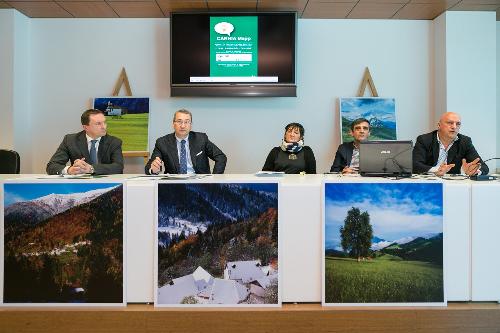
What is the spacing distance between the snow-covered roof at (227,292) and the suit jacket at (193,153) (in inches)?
78.3

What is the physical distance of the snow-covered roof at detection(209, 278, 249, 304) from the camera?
1.74 m

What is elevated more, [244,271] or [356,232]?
[356,232]

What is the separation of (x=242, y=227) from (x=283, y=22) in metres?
3.38

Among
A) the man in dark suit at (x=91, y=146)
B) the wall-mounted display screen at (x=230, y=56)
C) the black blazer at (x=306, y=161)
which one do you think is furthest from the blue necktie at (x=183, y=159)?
the wall-mounted display screen at (x=230, y=56)

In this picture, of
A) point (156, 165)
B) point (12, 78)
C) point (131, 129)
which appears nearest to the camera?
point (156, 165)

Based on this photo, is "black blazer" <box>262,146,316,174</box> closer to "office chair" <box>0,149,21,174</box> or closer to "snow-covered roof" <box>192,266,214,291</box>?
"snow-covered roof" <box>192,266,214,291</box>

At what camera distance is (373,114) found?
4777 millimetres

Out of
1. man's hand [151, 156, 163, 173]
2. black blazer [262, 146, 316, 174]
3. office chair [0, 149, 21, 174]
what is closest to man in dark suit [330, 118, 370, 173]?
black blazer [262, 146, 316, 174]

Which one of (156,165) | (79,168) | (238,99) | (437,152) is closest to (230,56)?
(238,99)

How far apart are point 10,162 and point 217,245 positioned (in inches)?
113

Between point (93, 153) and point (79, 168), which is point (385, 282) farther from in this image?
point (93, 153)

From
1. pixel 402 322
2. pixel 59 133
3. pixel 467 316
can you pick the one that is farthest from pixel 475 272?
pixel 59 133

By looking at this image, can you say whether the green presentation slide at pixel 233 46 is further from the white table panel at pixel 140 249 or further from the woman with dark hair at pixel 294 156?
the white table panel at pixel 140 249

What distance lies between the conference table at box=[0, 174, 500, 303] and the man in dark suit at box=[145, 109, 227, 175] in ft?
6.03
